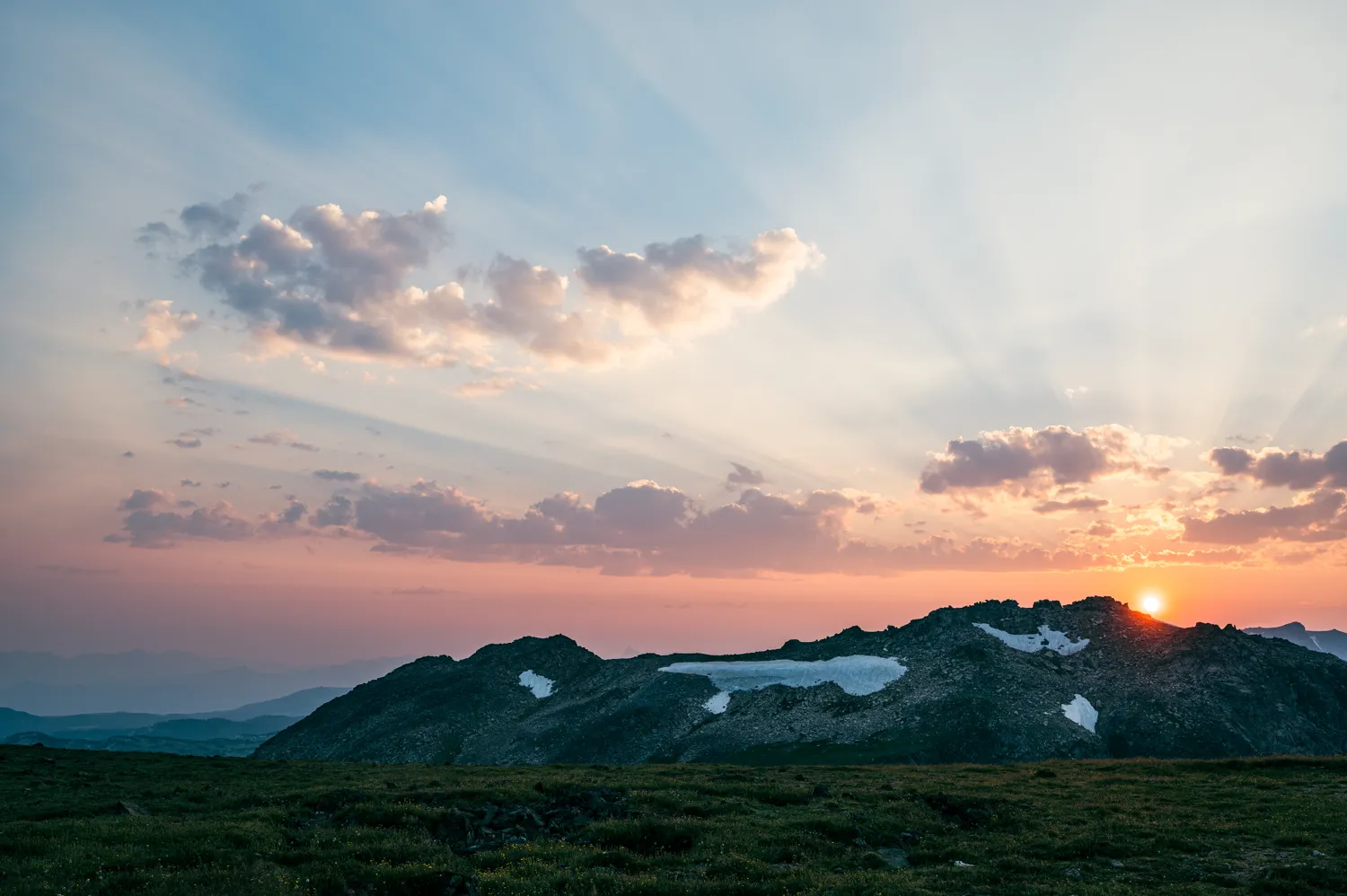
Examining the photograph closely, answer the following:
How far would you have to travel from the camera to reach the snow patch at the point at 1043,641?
12525cm

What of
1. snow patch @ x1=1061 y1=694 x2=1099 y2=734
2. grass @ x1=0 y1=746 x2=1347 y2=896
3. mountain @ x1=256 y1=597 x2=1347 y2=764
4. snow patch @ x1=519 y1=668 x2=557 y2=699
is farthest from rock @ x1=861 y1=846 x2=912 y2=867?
snow patch @ x1=519 y1=668 x2=557 y2=699

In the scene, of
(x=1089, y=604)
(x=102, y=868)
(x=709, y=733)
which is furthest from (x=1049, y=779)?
(x=1089, y=604)

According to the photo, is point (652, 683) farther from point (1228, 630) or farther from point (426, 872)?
point (426, 872)

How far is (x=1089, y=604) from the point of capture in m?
139

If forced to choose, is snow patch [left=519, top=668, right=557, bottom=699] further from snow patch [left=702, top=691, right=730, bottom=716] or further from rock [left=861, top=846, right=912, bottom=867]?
rock [left=861, top=846, right=912, bottom=867]

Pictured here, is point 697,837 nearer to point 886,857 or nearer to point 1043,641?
point 886,857

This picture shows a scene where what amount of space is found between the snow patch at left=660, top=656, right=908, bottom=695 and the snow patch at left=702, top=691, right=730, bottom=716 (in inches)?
6.0

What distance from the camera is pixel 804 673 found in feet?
407

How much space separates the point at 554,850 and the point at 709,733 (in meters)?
84.5

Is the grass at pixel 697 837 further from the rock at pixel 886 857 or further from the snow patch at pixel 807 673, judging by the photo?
the snow patch at pixel 807 673

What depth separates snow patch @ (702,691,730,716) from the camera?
11588 centimetres

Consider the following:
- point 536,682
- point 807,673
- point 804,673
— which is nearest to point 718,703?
point 804,673

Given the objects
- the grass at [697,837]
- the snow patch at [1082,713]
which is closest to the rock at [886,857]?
the grass at [697,837]

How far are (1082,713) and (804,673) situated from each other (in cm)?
3957
